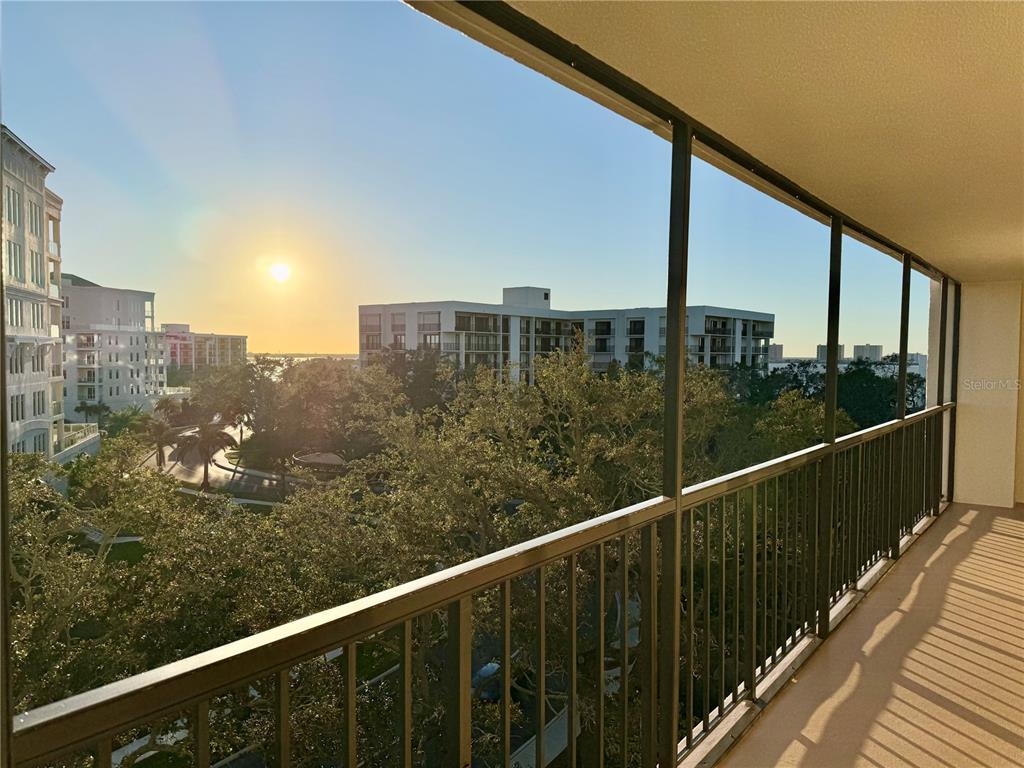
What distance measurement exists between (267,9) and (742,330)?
14.2 m

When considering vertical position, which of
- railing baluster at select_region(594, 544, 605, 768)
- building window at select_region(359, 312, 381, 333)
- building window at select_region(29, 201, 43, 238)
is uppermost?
building window at select_region(359, 312, 381, 333)

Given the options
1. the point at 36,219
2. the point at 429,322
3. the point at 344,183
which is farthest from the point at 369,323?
the point at 36,219

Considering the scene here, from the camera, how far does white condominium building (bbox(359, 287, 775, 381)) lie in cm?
1343

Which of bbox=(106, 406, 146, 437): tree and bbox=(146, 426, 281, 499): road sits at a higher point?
bbox=(106, 406, 146, 437): tree

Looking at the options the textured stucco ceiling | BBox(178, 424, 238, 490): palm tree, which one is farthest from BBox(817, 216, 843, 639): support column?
BBox(178, 424, 238, 490): palm tree

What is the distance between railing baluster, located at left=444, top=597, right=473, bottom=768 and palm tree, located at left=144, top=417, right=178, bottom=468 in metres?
6.82

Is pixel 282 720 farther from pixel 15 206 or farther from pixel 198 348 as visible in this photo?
pixel 198 348

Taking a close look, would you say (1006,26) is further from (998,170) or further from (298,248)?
(298,248)

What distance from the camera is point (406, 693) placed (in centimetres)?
111

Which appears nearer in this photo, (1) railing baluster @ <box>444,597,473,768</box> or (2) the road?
(1) railing baluster @ <box>444,597,473,768</box>

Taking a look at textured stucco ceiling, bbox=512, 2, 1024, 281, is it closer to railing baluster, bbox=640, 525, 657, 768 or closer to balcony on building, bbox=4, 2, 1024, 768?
balcony on building, bbox=4, 2, 1024, 768

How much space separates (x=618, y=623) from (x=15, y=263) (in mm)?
1971

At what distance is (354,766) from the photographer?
1038 millimetres

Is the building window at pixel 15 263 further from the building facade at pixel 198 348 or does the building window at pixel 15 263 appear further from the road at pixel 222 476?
the road at pixel 222 476
